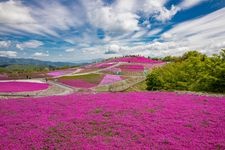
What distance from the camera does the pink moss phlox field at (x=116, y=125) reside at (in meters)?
10.9

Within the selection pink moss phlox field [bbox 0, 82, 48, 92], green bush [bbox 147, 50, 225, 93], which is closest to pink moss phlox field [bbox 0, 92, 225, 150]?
green bush [bbox 147, 50, 225, 93]

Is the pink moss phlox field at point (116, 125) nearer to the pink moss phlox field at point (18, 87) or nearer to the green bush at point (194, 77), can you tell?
the green bush at point (194, 77)

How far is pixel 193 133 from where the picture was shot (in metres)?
12.2

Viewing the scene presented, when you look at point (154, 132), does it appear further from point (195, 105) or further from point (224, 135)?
point (195, 105)

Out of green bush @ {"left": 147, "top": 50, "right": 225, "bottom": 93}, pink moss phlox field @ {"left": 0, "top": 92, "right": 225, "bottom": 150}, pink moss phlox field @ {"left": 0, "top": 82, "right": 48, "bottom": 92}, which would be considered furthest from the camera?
pink moss phlox field @ {"left": 0, "top": 82, "right": 48, "bottom": 92}

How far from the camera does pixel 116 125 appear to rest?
14.1 m

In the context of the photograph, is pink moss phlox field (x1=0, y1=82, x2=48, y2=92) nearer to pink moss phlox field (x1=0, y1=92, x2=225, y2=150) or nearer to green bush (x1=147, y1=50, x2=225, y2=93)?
pink moss phlox field (x1=0, y1=92, x2=225, y2=150)

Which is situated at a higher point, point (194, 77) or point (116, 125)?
point (194, 77)

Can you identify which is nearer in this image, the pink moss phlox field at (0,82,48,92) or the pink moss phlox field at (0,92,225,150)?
the pink moss phlox field at (0,92,225,150)

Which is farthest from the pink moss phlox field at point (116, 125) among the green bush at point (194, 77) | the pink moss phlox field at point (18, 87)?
the pink moss phlox field at point (18, 87)

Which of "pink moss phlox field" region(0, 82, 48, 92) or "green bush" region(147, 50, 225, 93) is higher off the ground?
"green bush" region(147, 50, 225, 93)

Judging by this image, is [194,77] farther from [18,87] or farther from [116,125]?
[18,87]

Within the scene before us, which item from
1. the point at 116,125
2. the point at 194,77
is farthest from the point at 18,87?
the point at 194,77

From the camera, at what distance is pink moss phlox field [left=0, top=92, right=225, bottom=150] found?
10859 millimetres
